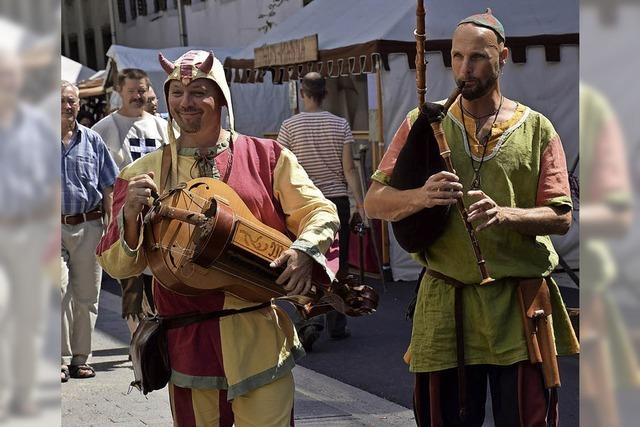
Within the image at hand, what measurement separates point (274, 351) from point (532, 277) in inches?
32.0

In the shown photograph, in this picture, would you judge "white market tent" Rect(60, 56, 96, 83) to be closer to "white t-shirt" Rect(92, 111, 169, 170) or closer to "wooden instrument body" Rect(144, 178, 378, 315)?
"white t-shirt" Rect(92, 111, 169, 170)

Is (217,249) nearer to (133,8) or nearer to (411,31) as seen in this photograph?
(411,31)

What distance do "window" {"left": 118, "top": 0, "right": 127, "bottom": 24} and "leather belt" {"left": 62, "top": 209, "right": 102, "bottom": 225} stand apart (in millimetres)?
23693

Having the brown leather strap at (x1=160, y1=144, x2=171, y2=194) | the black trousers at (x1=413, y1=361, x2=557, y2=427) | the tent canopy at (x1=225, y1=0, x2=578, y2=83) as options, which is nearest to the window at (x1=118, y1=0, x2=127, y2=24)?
the tent canopy at (x1=225, y1=0, x2=578, y2=83)

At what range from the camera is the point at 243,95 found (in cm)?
1841

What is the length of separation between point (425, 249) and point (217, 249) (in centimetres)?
69

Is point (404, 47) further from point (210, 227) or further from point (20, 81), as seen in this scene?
point (20, 81)

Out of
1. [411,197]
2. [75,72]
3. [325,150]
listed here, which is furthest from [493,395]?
[75,72]

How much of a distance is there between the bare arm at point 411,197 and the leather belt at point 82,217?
3908 millimetres

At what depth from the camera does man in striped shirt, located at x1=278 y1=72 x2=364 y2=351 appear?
811 centimetres

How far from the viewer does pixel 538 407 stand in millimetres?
3490

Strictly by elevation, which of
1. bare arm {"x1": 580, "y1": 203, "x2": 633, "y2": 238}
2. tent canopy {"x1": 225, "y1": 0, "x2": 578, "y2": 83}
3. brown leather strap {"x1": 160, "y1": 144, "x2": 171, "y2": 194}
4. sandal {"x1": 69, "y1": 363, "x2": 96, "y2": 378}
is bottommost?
sandal {"x1": 69, "y1": 363, "x2": 96, "y2": 378}

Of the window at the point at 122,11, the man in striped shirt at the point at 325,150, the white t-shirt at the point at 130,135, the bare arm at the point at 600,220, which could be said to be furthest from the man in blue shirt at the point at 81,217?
the window at the point at 122,11

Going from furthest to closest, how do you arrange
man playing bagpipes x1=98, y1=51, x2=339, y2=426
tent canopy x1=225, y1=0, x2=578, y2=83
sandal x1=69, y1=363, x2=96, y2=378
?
tent canopy x1=225, y1=0, x2=578, y2=83 < sandal x1=69, y1=363, x2=96, y2=378 < man playing bagpipes x1=98, y1=51, x2=339, y2=426
